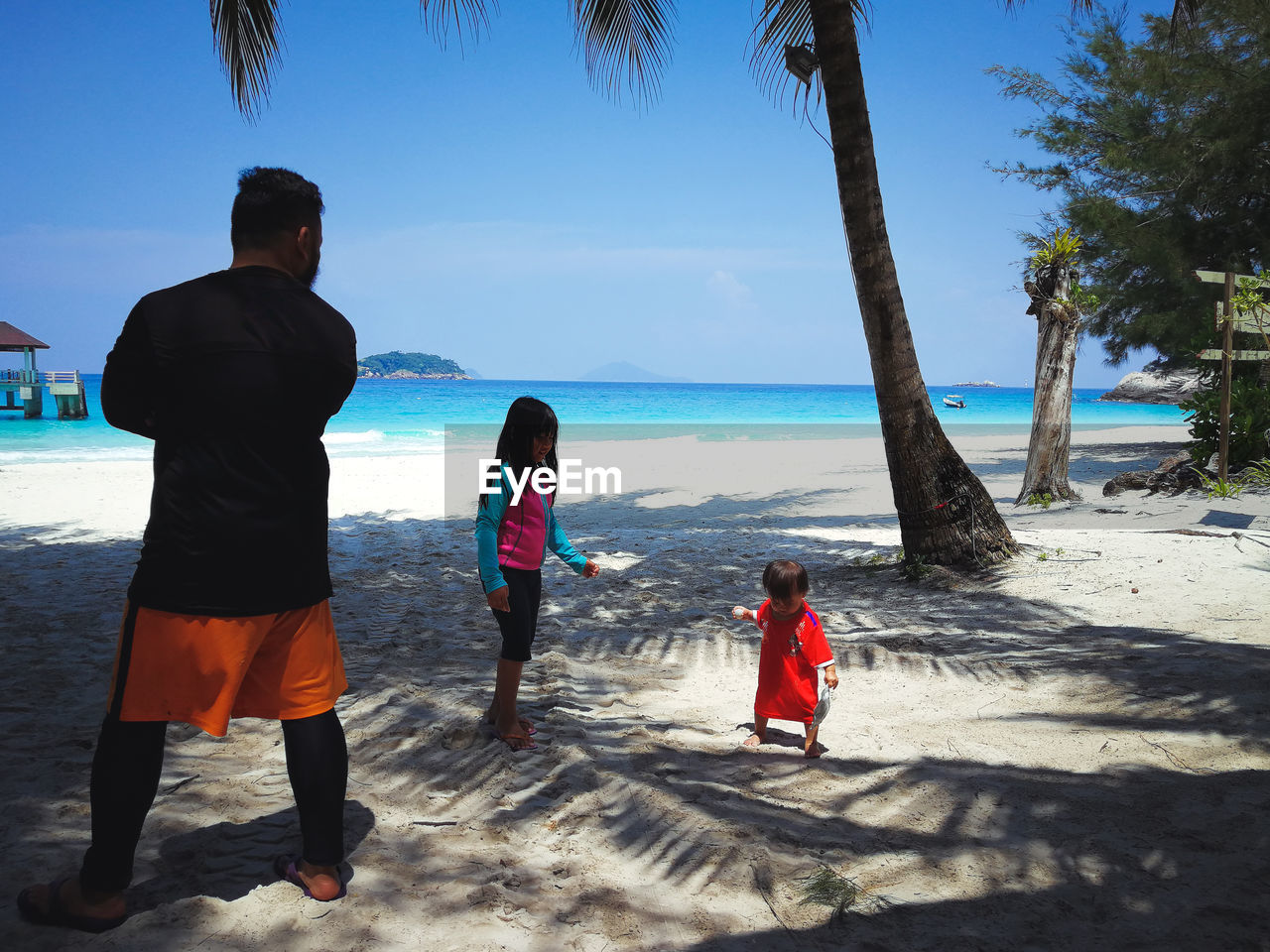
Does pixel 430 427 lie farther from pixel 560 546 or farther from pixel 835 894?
pixel 835 894

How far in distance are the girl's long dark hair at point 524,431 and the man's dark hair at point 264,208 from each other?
1.18 meters

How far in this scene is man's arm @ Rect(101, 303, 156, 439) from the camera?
204 centimetres

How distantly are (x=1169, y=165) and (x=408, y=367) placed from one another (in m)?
99.5

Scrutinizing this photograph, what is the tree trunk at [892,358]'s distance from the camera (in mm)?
6316

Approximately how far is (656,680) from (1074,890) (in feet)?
8.19

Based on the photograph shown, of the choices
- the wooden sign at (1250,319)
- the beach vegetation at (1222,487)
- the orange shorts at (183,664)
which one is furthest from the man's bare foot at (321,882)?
the wooden sign at (1250,319)

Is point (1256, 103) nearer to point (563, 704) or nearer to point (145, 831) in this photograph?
point (563, 704)

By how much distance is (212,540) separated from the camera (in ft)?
6.84

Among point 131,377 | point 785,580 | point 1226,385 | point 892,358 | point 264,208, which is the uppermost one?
point 264,208

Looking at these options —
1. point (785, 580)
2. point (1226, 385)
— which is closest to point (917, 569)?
point (785, 580)

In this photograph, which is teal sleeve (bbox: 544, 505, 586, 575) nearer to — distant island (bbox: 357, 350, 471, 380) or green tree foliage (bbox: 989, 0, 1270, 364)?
green tree foliage (bbox: 989, 0, 1270, 364)

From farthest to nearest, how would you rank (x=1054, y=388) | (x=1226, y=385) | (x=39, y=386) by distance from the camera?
(x=39, y=386), (x=1054, y=388), (x=1226, y=385)

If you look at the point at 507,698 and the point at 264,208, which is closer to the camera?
Result: the point at 264,208

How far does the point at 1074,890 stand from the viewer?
236 centimetres
